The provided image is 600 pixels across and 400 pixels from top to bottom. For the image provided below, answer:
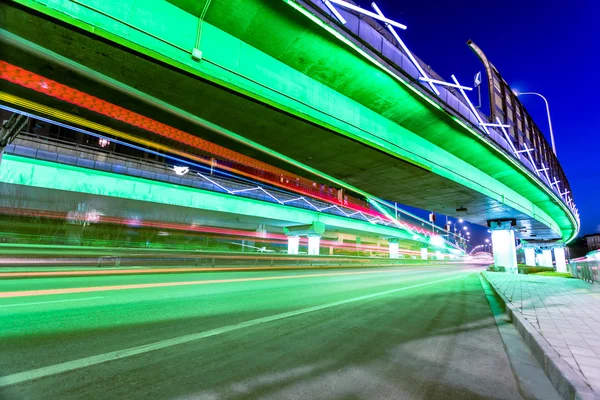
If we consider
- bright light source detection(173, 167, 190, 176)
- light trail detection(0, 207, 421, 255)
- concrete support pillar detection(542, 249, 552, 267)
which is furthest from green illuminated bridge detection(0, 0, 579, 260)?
concrete support pillar detection(542, 249, 552, 267)

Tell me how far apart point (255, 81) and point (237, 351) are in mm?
7865

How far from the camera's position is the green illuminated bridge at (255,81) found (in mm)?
7312

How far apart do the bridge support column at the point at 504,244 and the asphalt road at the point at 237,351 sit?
89.8 feet

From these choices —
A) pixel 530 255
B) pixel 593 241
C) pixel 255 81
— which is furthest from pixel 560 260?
pixel 593 241

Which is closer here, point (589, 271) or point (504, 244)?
point (589, 271)

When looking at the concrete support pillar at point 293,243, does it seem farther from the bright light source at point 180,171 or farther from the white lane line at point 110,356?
the white lane line at point 110,356

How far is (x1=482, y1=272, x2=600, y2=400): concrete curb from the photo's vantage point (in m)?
2.71

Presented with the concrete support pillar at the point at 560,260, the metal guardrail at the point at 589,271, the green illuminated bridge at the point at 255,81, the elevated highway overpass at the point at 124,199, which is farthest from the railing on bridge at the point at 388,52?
the concrete support pillar at the point at 560,260

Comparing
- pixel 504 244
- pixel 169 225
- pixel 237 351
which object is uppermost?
pixel 169 225

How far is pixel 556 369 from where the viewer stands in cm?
325

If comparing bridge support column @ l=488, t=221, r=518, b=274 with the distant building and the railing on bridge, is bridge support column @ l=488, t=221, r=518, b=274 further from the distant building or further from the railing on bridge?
the distant building

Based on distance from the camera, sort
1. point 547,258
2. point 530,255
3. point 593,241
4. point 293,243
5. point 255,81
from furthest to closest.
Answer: point 593,241 < point 547,258 < point 530,255 < point 293,243 < point 255,81

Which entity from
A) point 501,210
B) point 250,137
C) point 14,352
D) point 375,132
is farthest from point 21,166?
point 501,210

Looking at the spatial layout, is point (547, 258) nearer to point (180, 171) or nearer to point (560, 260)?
point (560, 260)
